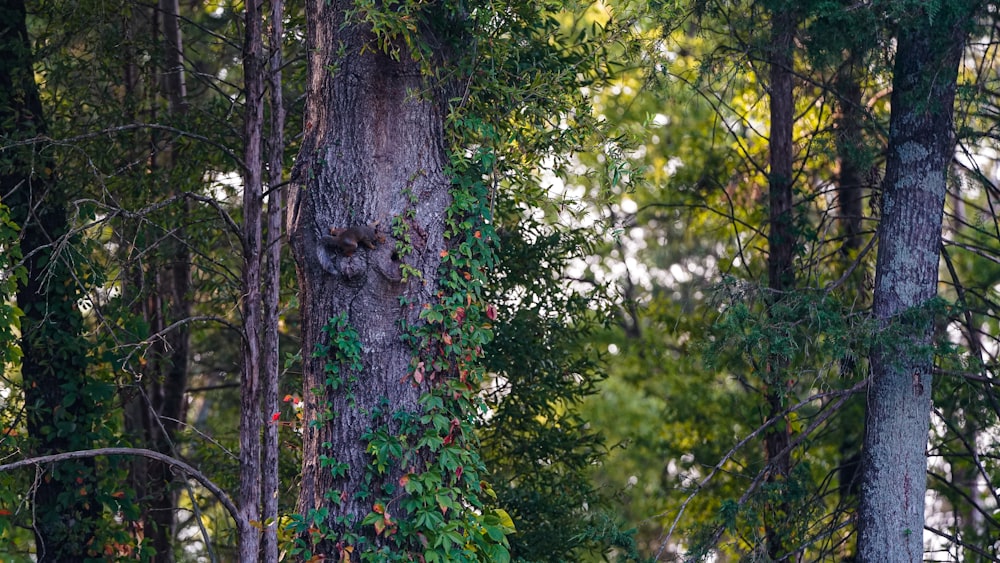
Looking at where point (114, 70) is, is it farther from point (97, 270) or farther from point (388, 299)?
point (388, 299)

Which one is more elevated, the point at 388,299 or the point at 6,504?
the point at 388,299

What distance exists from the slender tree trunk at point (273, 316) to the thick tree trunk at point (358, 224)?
2.36ft

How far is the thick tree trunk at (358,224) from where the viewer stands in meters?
5.50

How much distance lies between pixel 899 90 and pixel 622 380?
420 inches

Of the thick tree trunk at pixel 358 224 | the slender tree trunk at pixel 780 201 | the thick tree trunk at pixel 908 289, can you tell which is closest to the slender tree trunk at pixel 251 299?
the thick tree trunk at pixel 358 224

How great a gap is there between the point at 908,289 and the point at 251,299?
4.38m

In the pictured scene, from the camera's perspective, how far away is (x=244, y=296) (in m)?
6.73

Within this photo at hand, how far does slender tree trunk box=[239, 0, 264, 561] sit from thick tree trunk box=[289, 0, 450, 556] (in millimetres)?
982

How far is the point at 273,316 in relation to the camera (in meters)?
6.98

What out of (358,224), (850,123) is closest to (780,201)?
(850,123)

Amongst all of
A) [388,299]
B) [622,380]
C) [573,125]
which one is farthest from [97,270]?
[622,380]

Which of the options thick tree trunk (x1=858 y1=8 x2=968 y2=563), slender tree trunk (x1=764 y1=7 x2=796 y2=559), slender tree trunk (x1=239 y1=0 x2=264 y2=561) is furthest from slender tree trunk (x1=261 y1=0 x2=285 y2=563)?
slender tree trunk (x1=764 y1=7 x2=796 y2=559)

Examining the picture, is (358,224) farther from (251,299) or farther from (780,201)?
(780,201)

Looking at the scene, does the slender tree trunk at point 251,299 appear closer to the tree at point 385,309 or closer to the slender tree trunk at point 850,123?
the tree at point 385,309
